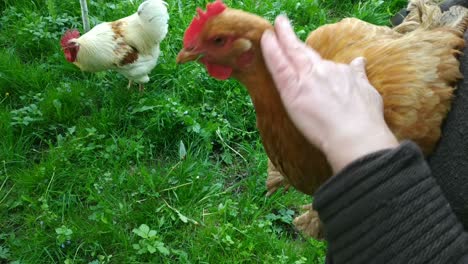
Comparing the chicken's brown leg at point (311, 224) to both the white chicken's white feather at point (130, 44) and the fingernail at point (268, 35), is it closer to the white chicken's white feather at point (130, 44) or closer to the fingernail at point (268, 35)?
the fingernail at point (268, 35)

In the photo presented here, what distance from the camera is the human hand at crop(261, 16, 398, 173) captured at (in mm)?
958

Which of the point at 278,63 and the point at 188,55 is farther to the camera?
the point at 188,55

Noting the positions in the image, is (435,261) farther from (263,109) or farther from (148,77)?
(148,77)

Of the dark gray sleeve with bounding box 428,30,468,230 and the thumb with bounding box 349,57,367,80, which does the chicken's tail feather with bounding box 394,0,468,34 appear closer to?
the dark gray sleeve with bounding box 428,30,468,230

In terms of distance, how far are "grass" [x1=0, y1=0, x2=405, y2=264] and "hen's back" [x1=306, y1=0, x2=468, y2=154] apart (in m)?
1.17

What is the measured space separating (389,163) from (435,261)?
0.19 meters

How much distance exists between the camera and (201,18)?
1515 millimetres

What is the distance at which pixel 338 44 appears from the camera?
5.04 ft

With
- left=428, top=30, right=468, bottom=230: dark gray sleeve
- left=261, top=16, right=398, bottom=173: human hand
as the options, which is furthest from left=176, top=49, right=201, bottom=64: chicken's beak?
left=428, top=30, right=468, bottom=230: dark gray sleeve

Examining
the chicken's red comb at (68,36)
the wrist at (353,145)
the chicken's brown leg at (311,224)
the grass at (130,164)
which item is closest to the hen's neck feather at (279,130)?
the wrist at (353,145)

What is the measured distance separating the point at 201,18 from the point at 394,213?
0.86m

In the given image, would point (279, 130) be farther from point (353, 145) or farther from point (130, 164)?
point (130, 164)

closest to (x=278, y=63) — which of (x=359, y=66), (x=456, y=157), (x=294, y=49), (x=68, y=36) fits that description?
(x=294, y=49)

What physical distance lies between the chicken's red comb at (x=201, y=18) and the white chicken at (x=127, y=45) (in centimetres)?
152
